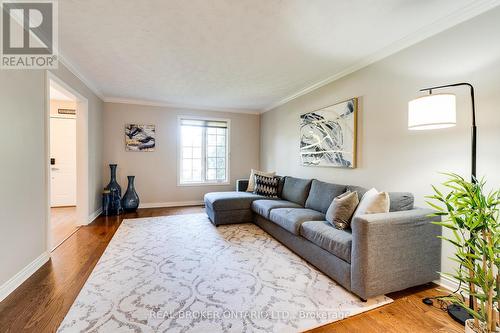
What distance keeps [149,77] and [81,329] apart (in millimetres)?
3278

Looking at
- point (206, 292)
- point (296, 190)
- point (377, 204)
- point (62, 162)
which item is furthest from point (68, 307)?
point (62, 162)

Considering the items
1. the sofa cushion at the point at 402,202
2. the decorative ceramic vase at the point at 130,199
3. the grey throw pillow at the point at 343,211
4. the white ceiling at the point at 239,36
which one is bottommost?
the decorative ceramic vase at the point at 130,199

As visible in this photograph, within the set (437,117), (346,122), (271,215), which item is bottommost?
(271,215)

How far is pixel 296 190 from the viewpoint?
149 inches

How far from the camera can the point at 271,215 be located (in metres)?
3.18

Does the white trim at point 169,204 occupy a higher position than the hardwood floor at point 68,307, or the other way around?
the white trim at point 169,204

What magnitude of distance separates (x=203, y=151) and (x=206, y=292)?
4118 mm

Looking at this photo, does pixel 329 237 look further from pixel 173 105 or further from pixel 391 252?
pixel 173 105

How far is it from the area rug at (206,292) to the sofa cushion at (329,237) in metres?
0.32

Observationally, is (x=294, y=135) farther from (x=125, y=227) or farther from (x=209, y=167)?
(x=125, y=227)

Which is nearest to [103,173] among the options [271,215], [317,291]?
[271,215]

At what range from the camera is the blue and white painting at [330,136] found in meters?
3.13

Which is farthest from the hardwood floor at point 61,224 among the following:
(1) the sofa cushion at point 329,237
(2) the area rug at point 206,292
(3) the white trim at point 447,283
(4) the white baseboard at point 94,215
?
(3) the white trim at point 447,283

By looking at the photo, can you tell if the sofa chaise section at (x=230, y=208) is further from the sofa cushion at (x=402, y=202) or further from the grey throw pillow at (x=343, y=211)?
the sofa cushion at (x=402, y=202)
